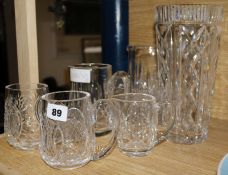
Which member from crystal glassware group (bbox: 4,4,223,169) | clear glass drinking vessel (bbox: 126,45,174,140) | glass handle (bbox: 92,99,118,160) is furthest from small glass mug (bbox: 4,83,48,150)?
clear glass drinking vessel (bbox: 126,45,174,140)

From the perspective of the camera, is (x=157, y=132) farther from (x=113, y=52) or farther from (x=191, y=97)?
(x=113, y=52)

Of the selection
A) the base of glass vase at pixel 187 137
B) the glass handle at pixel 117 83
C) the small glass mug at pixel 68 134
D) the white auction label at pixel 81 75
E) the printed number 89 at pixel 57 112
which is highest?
the white auction label at pixel 81 75

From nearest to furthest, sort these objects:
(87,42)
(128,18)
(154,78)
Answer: (154,78) → (128,18) → (87,42)

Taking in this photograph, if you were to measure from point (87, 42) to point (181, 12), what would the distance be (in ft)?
16.6

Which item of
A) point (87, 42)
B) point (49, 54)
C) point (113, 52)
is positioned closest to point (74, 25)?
point (87, 42)

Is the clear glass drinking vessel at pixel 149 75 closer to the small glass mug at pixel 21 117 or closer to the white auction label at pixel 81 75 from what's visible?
the white auction label at pixel 81 75

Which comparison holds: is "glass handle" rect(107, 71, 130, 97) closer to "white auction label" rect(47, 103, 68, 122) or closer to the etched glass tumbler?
the etched glass tumbler

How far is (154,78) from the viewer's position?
80 cm

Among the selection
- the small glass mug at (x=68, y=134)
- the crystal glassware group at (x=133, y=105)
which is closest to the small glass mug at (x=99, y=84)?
the crystal glassware group at (x=133, y=105)

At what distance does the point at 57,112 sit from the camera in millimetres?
521

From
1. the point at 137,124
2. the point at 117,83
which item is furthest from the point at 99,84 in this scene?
the point at 137,124

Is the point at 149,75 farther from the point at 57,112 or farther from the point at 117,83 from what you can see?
the point at 57,112

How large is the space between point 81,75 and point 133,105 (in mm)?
158

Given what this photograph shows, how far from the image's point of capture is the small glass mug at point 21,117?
63cm
